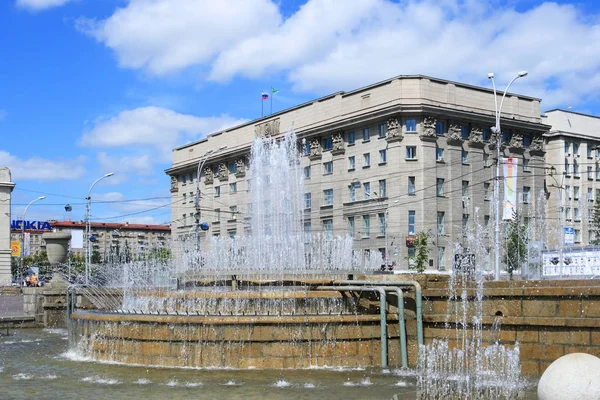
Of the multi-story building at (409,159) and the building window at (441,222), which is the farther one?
the building window at (441,222)

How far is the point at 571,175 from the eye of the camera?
66.0 meters

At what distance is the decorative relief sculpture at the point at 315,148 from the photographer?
6259 centimetres

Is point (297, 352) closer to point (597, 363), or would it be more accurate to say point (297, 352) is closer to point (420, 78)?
point (597, 363)

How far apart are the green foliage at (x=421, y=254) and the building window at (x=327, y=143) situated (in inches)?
556

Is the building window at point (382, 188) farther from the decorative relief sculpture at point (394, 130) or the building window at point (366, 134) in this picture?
the building window at point (366, 134)

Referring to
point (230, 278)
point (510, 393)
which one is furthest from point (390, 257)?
point (510, 393)

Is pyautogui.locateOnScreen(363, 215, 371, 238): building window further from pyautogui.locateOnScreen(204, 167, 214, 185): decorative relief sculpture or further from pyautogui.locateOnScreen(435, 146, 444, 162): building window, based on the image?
pyautogui.locateOnScreen(204, 167, 214, 185): decorative relief sculpture

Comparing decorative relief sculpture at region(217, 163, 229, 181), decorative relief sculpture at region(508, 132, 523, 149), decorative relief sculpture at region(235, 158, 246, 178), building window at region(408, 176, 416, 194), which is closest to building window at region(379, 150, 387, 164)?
building window at region(408, 176, 416, 194)

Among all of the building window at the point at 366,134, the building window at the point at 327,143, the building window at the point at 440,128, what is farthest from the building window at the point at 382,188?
the building window at the point at 327,143

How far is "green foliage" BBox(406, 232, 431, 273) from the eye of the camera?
47.6 meters

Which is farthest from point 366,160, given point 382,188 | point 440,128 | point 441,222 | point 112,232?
point 112,232

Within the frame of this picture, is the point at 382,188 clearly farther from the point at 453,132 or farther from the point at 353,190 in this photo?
the point at 453,132

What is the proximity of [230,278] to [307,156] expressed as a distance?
45792 mm

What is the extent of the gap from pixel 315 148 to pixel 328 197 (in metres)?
4.49
